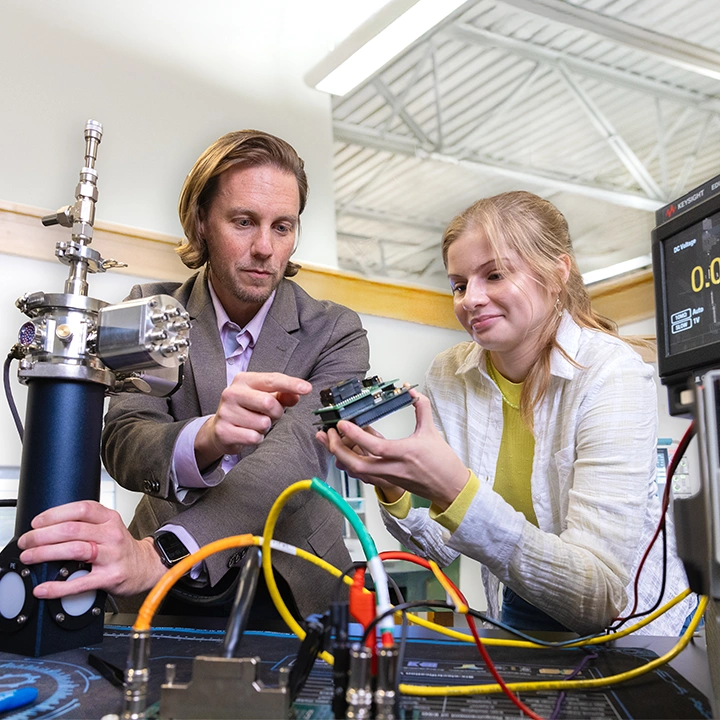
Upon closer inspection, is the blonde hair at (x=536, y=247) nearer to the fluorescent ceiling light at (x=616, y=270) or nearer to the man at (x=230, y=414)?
the man at (x=230, y=414)

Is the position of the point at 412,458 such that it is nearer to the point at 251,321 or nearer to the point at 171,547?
the point at 171,547

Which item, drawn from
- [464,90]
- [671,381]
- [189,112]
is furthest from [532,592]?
[464,90]

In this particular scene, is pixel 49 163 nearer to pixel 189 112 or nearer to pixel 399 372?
pixel 189 112

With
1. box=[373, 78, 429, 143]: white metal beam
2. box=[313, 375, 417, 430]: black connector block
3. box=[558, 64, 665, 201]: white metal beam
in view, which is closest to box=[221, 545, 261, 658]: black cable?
box=[313, 375, 417, 430]: black connector block

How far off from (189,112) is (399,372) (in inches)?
45.3

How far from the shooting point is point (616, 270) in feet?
22.5

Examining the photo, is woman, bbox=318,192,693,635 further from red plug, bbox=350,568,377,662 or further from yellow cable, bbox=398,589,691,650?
red plug, bbox=350,568,377,662

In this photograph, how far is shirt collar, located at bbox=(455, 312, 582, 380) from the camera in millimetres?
1074

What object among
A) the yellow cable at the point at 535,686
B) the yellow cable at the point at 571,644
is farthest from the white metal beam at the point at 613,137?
the yellow cable at the point at 535,686

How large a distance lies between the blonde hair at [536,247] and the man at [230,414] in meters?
0.28

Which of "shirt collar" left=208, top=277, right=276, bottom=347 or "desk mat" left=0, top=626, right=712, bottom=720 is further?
"shirt collar" left=208, top=277, right=276, bottom=347


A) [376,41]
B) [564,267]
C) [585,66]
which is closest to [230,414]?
[564,267]

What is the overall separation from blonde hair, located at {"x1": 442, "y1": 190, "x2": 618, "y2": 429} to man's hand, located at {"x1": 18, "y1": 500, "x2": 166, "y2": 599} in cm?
67

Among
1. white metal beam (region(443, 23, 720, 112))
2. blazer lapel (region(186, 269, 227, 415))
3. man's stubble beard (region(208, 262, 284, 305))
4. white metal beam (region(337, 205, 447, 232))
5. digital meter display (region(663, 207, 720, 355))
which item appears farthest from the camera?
white metal beam (region(337, 205, 447, 232))
